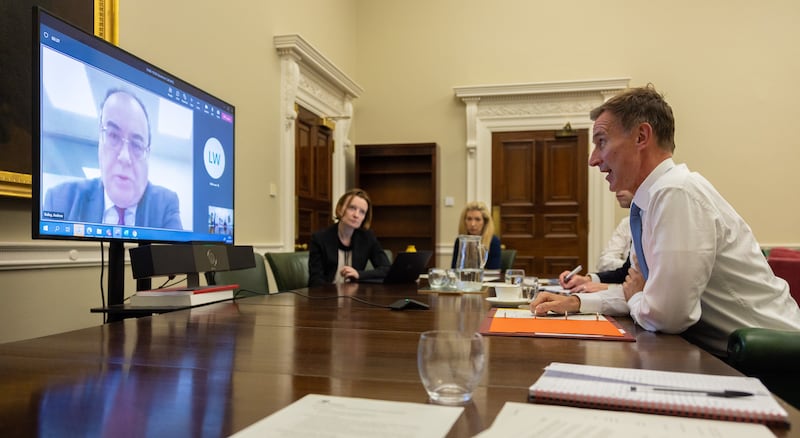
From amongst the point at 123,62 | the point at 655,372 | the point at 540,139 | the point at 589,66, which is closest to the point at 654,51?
the point at 589,66

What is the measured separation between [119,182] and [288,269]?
1.36m

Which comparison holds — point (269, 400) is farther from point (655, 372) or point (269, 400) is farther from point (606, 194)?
point (606, 194)

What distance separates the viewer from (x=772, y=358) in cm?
105

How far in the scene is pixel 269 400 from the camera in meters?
0.67

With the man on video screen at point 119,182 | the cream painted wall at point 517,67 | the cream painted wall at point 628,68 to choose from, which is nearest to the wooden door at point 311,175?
the cream painted wall at point 517,67

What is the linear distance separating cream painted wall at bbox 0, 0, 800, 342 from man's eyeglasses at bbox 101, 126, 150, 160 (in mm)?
2247

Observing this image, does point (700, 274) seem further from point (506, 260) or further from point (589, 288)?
point (506, 260)

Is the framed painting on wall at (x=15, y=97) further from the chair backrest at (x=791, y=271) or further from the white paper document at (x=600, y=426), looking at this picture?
the chair backrest at (x=791, y=271)

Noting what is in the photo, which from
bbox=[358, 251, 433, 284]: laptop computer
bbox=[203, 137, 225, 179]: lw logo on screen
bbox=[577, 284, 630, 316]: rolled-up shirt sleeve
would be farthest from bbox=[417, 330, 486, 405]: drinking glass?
bbox=[358, 251, 433, 284]: laptop computer

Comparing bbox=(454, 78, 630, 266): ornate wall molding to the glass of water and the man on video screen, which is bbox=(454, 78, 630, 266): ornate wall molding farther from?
the man on video screen

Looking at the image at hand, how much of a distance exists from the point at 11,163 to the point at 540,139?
490cm

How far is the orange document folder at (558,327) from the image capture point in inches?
44.9

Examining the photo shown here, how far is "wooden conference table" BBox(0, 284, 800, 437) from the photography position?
0.61 metres

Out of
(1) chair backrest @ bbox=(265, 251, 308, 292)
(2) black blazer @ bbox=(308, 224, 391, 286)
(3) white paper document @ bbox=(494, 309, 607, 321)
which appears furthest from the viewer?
(2) black blazer @ bbox=(308, 224, 391, 286)
